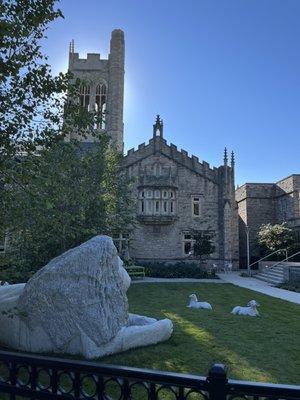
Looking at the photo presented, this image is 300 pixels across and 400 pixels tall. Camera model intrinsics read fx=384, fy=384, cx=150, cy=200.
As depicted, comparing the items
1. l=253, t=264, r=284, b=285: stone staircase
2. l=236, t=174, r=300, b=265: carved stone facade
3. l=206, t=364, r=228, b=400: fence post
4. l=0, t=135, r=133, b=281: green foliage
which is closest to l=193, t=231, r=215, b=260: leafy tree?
l=253, t=264, r=284, b=285: stone staircase

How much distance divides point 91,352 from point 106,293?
1179 millimetres

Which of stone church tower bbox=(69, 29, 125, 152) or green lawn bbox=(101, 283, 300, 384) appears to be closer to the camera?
green lawn bbox=(101, 283, 300, 384)

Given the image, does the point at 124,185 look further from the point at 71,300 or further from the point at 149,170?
the point at 71,300

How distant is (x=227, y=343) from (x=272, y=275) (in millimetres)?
18809

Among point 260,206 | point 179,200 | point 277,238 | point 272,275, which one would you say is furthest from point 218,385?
point 260,206

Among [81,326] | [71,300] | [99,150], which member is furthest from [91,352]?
[99,150]

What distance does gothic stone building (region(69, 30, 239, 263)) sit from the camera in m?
33.5

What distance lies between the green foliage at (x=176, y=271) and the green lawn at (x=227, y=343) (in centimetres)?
1242

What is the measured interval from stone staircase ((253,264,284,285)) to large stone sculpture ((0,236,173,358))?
18.3m

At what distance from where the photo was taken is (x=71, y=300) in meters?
7.70

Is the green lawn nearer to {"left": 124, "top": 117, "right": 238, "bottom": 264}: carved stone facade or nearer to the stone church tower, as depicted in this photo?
{"left": 124, "top": 117, "right": 238, "bottom": 264}: carved stone facade

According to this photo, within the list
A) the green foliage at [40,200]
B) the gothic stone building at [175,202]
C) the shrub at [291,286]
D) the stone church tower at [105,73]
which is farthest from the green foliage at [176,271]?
the stone church tower at [105,73]

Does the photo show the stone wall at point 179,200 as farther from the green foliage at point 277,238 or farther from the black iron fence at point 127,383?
Answer: the black iron fence at point 127,383

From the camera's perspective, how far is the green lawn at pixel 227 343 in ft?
24.4
